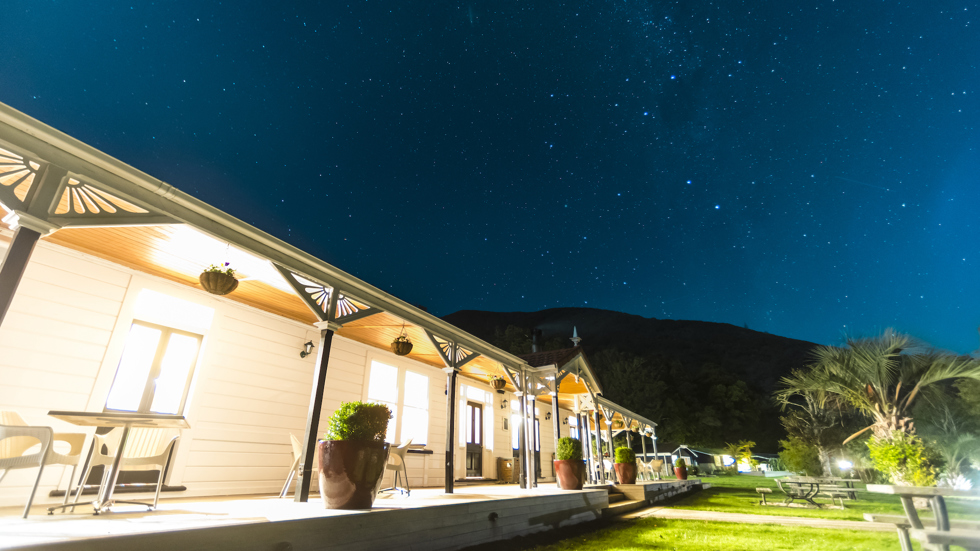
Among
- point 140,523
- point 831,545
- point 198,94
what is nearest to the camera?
point 140,523

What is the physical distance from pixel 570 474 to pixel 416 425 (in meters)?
3.65

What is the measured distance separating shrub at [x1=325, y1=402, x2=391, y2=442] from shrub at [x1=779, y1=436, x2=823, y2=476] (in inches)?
872

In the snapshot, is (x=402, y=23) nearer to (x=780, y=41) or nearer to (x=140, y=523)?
(x=780, y=41)

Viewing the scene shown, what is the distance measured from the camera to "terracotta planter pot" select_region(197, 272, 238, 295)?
4.19 m

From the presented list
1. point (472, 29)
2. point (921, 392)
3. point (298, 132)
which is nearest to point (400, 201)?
point (298, 132)

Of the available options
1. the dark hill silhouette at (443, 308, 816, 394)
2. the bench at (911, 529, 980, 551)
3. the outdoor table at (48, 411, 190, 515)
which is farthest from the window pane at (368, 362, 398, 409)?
the dark hill silhouette at (443, 308, 816, 394)

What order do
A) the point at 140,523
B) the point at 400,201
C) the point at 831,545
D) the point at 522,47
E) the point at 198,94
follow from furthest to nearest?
the point at 400,201
the point at 198,94
the point at 522,47
the point at 831,545
the point at 140,523

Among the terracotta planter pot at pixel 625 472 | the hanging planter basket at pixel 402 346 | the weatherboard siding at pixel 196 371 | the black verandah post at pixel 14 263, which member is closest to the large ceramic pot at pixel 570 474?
the terracotta planter pot at pixel 625 472

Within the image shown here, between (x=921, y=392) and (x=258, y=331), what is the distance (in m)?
13.8

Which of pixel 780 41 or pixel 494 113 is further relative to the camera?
pixel 494 113

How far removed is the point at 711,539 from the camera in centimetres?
580

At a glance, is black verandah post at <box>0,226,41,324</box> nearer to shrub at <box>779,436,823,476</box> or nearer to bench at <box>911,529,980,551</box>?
bench at <box>911,529,980,551</box>

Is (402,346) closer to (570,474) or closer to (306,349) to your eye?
(306,349)

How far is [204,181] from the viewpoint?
41.9m
